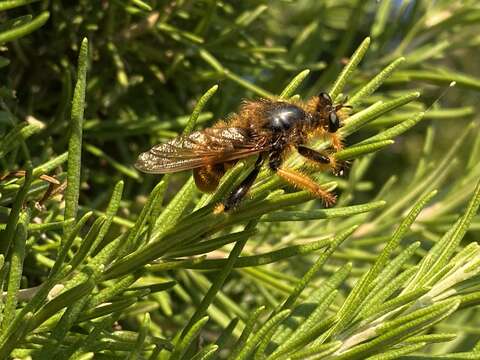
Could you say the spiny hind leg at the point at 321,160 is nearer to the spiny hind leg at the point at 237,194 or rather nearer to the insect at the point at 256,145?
the insect at the point at 256,145

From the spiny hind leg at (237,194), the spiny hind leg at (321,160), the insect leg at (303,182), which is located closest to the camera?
the spiny hind leg at (237,194)

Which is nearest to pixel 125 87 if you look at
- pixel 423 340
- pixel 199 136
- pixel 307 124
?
pixel 199 136

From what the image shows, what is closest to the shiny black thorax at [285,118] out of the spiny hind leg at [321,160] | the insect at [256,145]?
the insect at [256,145]

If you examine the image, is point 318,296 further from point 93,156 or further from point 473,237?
point 473,237

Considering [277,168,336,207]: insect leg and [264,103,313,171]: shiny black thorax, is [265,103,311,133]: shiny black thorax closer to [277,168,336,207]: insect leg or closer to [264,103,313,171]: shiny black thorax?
[264,103,313,171]: shiny black thorax

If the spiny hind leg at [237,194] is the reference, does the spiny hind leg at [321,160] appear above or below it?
above

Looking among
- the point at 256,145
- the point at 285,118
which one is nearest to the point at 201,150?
the point at 256,145

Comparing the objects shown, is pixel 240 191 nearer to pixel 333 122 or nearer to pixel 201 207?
pixel 201 207

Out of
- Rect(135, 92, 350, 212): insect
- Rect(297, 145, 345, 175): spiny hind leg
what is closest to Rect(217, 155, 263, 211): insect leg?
Rect(135, 92, 350, 212): insect
